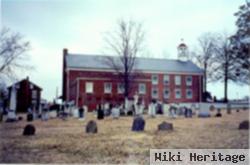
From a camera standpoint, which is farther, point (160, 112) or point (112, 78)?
point (112, 78)

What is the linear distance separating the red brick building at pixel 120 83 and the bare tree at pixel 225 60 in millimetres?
10046

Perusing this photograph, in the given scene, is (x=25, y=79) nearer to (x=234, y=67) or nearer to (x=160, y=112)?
(x=234, y=67)

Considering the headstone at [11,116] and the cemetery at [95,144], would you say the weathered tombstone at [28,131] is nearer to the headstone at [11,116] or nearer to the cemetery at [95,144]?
the cemetery at [95,144]

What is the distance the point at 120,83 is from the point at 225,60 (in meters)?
14.5

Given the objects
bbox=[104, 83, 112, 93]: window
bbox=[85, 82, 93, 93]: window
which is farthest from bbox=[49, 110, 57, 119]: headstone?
bbox=[104, 83, 112, 93]: window

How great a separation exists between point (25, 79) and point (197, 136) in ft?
12.7

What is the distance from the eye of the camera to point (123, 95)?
21344 millimetres

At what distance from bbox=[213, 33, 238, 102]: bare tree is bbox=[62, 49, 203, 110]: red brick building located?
33.0ft

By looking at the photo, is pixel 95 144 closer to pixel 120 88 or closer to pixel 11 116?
pixel 11 116

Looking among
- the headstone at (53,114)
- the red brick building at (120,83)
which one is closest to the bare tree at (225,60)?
the headstone at (53,114)

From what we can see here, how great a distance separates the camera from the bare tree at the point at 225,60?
24.3ft

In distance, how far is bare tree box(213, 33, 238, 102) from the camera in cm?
740

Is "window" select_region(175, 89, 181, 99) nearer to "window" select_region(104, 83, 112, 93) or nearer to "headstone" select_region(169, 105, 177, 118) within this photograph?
"window" select_region(104, 83, 112, 93)

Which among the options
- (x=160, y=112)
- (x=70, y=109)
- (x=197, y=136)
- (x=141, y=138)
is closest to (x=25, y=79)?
(x=141, y=138)
